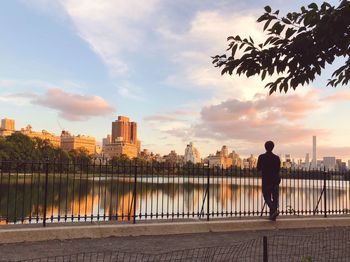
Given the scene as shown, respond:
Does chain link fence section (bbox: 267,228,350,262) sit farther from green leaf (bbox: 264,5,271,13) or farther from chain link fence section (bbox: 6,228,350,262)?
green leaf (bbox: 264,5,271,13)

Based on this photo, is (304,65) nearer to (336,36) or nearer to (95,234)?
(336,36)

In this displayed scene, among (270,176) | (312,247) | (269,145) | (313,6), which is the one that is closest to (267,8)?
(313,6)

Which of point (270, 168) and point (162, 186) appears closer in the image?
point (270, 168)

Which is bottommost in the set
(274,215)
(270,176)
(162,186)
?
(274,215)

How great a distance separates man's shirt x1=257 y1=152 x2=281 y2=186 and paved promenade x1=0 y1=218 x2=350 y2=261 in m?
1.13

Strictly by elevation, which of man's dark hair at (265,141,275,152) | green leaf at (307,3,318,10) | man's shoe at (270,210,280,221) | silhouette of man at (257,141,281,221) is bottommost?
man's shoe at (270,210,280,221)

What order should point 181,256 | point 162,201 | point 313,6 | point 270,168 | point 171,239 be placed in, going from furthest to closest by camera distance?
point 162,201 < point 270,168 < point 171,239 < point 181,256 < point 313,6

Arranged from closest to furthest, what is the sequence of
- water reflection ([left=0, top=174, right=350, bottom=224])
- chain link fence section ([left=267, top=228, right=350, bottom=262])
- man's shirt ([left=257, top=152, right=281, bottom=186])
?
chain link fence section ([left=267, top=228, right=350, bottom=262]), man's shirt ([left=257, top=152, right=281, bottom=186]), water reflection ([left=0, top=174, right=350, bottom=224])

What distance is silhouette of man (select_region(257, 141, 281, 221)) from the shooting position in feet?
40.2

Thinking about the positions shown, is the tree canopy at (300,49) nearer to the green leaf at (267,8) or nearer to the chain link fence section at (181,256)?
the green leaf at (267,8)

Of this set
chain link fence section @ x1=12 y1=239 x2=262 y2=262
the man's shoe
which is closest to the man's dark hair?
the man's shoe

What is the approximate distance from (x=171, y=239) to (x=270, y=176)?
134 inches

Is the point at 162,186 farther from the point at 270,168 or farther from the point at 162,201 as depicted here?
the point at 270,168

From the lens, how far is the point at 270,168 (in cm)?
1223
